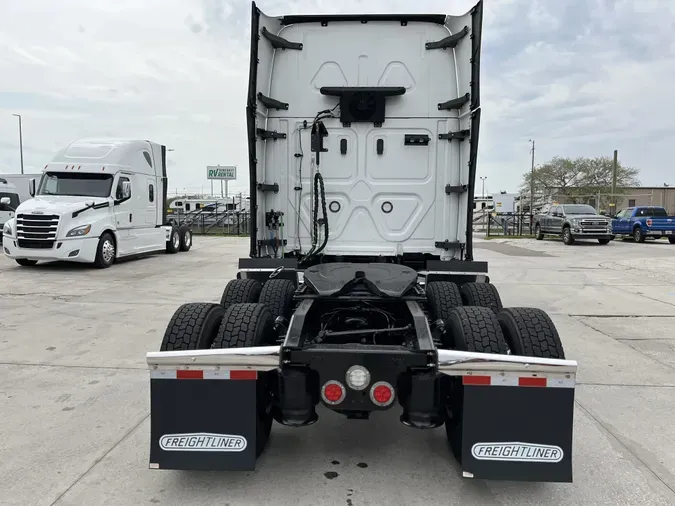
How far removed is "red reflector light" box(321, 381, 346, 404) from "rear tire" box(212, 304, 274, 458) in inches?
15.9

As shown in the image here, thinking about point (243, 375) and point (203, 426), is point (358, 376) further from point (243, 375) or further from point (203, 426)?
point (203, 426)

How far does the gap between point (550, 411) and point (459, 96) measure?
134 inches

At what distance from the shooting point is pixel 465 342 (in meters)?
2.96

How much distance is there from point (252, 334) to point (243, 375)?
51 cm

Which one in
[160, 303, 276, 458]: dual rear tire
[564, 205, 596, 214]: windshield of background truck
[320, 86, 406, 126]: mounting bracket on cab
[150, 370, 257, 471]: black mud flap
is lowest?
[150, 370, 257, 471]: black mud flap

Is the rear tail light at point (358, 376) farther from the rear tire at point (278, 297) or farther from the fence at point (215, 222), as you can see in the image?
the fence at point (215, 222)

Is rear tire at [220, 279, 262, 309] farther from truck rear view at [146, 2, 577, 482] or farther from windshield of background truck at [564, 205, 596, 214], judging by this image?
windshield of background truck at [564, 205, 596, 214]

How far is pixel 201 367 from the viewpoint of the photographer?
2.58m

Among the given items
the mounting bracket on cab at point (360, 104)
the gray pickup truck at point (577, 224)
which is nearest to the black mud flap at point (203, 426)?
the mounting bracket on cab at point (360, 104)

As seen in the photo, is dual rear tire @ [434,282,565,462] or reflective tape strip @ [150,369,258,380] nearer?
reflective tape strip @ [150,369,258,380]

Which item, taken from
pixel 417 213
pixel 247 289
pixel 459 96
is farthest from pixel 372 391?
pixel 459 96

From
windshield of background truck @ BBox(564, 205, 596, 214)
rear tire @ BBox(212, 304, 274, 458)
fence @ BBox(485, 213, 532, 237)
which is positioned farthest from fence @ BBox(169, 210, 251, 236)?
rear tire @ BBox(212, 304, 274, 458)

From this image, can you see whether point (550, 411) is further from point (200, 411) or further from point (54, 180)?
point (54, 180)

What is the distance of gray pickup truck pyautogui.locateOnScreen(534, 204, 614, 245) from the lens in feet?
68.7
